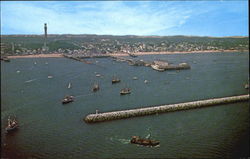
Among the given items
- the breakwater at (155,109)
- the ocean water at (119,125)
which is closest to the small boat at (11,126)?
the ocean water at (119,125)

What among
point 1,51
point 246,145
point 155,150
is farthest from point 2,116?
point 1,51

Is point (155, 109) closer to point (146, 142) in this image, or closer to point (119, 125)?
point (119, 125)

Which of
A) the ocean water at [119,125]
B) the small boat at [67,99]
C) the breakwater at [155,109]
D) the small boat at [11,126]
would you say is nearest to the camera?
the ocean water at [119,125]

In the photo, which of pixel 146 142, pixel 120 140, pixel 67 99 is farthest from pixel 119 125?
pixel 67 99

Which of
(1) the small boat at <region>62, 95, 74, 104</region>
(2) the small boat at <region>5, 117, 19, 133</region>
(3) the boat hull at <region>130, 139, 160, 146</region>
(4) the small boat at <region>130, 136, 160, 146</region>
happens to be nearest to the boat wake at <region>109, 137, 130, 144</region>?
(4) the small boat at <region>130, 136, 160, 146</region>

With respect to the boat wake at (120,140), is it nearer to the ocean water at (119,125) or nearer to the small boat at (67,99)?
the ocean water at (119,125)

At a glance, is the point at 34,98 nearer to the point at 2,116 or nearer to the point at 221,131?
the point at 2,116

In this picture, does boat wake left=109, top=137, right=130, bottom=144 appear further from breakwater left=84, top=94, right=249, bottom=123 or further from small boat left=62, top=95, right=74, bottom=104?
small boat left=62, top=95, right=74, bottom=104

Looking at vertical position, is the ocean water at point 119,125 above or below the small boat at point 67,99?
below
